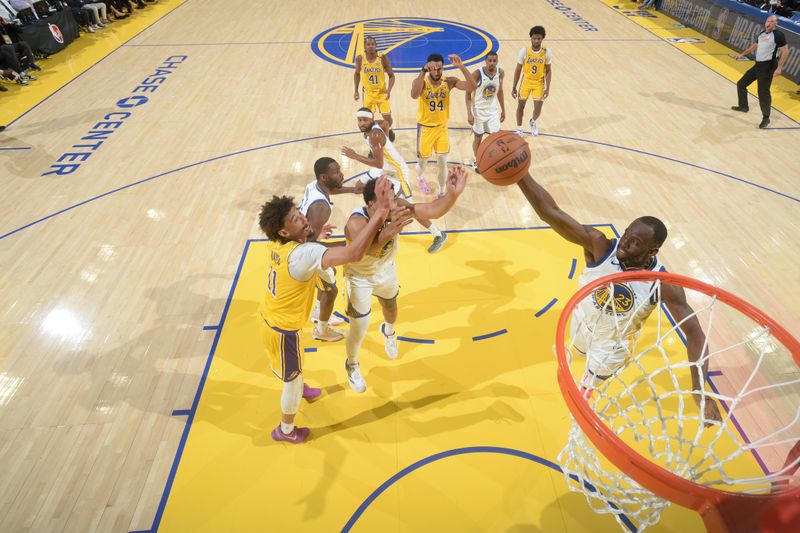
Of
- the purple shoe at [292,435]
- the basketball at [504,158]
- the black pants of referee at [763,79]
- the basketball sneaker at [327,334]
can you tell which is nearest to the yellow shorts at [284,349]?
the purple shoe at [292,435]

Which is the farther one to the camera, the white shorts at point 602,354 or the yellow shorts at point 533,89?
the yellow shorts at point 533,89

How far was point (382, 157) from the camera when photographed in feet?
17.5

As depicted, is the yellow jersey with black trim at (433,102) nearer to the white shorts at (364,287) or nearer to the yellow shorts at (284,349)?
the white shorts at (364,287)

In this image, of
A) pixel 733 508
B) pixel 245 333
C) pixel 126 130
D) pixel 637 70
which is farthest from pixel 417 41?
pixel 733 508

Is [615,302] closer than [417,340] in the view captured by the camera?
Yes

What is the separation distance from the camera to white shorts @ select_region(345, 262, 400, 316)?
3562 millimetres

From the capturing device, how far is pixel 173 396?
4027 mm

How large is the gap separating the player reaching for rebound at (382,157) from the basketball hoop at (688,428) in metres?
1.94

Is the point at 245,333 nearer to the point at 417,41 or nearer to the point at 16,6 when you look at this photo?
the point at 417,41

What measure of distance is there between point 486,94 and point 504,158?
3650 mm

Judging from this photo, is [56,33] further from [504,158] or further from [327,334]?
[504,158]

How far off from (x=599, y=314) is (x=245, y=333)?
3.21 m

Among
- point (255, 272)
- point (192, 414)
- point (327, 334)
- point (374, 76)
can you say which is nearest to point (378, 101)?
point (374, 76)

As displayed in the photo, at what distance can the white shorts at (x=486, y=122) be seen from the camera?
6.57m
